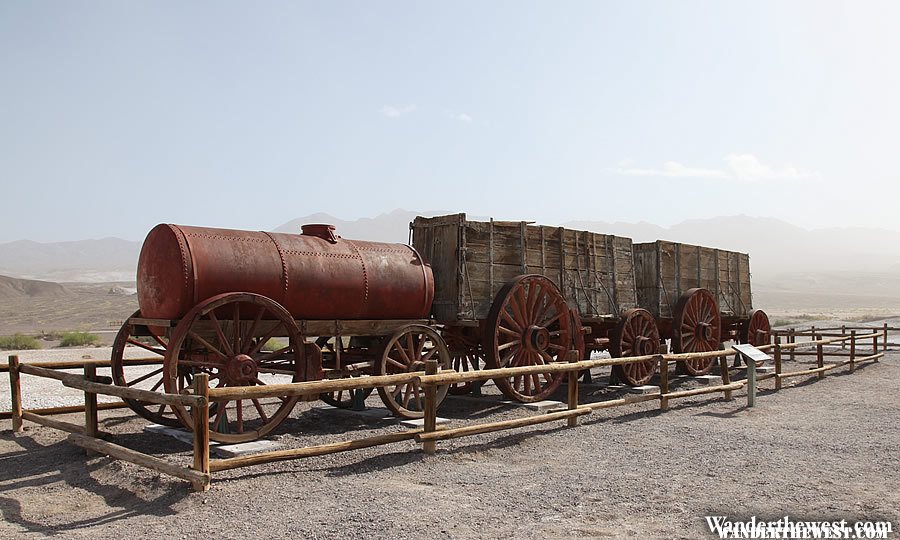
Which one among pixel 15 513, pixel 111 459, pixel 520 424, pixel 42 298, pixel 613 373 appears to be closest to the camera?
pixel 15 513

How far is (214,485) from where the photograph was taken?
6.89m

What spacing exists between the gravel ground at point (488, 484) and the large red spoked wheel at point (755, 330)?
9.24 m

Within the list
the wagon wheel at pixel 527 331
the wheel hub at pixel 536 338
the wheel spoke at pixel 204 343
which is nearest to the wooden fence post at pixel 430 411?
the wheel spoke at pixel 204 343

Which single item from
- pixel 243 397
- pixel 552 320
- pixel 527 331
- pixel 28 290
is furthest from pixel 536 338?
pixel 28 290

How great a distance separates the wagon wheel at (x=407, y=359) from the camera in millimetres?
10289

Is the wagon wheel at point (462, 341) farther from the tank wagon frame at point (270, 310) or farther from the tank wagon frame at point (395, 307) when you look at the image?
the tank wagon frame at point (270, 310)

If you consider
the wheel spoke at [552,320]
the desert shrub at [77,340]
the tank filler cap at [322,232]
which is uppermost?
the tank filler cap at [322,232]

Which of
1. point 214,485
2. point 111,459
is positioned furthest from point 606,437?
point 111,459

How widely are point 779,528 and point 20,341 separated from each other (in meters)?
27.3

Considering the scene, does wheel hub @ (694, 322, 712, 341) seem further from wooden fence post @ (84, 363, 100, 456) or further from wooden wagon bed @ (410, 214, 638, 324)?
wooden fence post @ (84, 363, 100, 456)

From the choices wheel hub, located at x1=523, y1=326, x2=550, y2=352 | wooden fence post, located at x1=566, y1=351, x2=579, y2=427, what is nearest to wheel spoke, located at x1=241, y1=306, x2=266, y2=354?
wooden fence post, located at x1=566, y1=351, x2=579, y2=427

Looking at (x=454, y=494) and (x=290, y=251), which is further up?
(x=290, y=251)

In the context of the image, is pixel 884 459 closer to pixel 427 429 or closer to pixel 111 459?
pixel 427 429

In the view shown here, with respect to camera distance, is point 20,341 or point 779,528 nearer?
point 779,528
